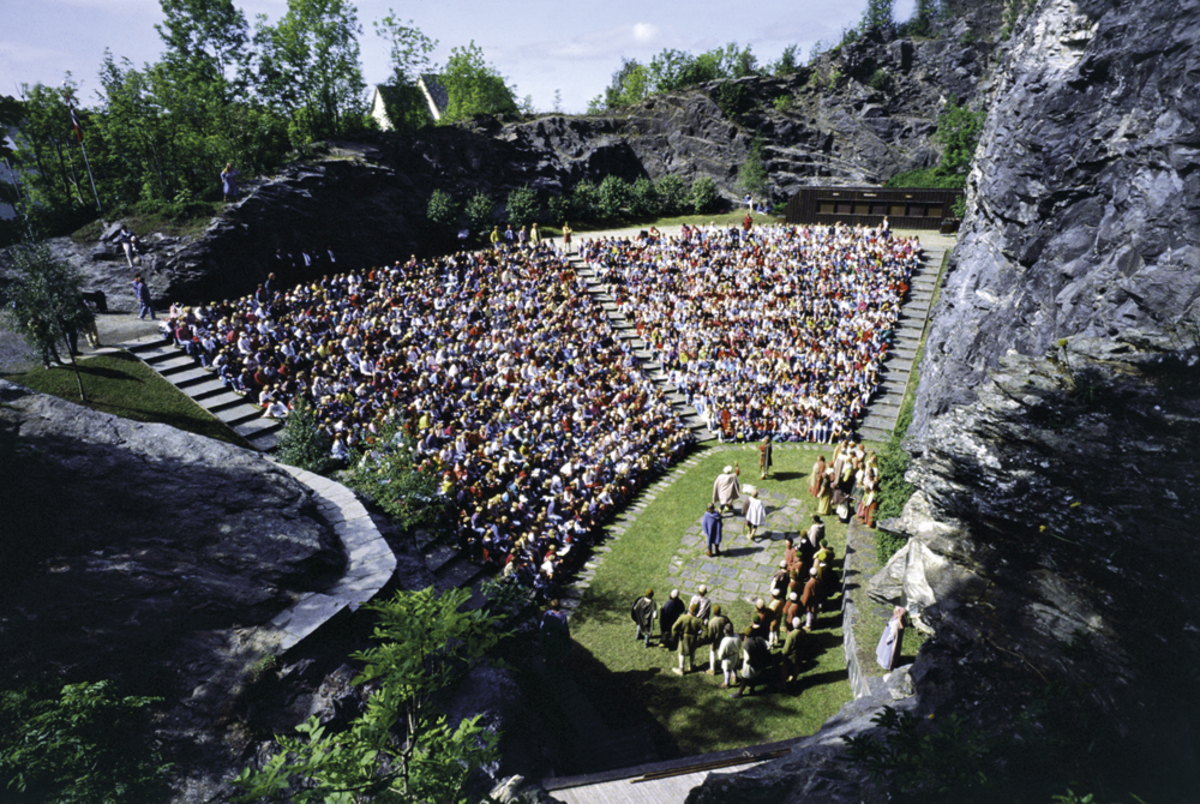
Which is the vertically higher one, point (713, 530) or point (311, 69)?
point (311, 69)

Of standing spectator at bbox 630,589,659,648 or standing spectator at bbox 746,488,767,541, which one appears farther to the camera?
standing spectator at bbox 746,488,767,541

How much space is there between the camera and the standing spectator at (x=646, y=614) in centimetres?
1298

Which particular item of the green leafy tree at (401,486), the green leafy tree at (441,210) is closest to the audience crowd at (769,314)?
the green leafy tree at (441,210)

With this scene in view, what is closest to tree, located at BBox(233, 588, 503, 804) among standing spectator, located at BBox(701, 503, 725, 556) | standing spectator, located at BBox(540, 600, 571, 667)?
standing spectator, located at BBox(540, 600, 571, 667)

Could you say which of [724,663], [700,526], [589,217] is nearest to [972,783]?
[724,663]

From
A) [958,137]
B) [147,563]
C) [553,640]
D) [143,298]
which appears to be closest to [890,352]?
[553,640]

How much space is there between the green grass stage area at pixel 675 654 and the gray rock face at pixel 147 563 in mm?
5994

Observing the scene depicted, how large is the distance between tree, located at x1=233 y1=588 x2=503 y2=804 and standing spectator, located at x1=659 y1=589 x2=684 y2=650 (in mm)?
7436

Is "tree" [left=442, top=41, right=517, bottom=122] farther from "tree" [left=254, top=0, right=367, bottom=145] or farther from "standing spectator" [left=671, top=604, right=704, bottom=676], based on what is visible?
"standing spectator" [left=671, top=604, right=704, bottom=676]

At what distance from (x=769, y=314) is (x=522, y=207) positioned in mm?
22458

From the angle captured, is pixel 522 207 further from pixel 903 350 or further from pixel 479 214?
pixel 903 350

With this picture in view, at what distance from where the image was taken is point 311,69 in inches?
1602

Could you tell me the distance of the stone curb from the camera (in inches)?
364

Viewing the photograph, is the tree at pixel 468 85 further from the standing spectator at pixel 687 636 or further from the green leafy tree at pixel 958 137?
the standing spectator at pixel 687 636
